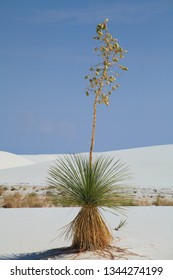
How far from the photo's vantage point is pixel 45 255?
751 cm

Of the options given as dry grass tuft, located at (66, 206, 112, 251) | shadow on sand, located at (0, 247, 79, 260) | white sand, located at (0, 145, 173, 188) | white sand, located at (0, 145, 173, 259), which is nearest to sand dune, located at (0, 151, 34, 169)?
white sand, located at (0, 145, 173, 188)

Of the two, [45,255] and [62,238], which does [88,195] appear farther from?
[62,238]

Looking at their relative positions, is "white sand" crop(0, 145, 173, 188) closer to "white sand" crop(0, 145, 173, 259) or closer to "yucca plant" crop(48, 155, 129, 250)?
"white sand" crop(0, 145, 173, 259)

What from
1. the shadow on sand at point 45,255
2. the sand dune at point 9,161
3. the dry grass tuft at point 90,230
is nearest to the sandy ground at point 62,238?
the shadow on sand at point 45,255

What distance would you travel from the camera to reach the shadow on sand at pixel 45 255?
7164mm

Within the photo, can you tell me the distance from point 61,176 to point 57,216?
14.4 feet

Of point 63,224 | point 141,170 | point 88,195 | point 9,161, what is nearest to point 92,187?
point 88,195

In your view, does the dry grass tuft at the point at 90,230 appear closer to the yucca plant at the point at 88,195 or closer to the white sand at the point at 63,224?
the yucca plant at the point at 88,195

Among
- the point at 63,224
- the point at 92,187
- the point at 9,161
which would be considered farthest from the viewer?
the point at 9,161

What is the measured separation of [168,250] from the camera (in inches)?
292

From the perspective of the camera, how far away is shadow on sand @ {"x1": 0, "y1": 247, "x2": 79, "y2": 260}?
23.5ft

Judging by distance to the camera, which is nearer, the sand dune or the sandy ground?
the sandy ground

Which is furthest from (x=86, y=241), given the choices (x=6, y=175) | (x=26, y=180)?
(x=6, y=175)
